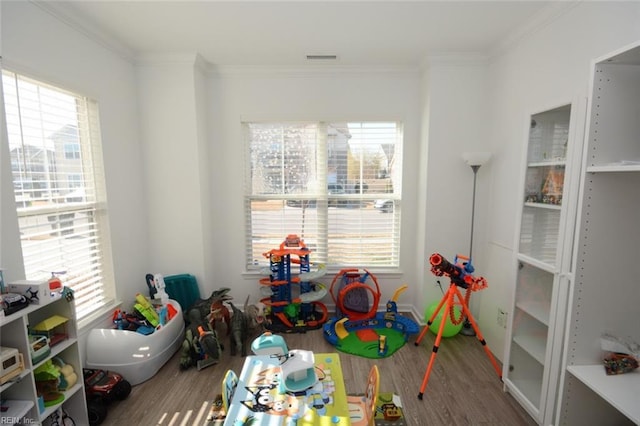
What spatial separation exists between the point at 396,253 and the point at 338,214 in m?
0.84

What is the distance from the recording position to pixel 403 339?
276cm

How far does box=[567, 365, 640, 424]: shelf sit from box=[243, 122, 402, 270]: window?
1923mm

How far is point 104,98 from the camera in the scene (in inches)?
96.0

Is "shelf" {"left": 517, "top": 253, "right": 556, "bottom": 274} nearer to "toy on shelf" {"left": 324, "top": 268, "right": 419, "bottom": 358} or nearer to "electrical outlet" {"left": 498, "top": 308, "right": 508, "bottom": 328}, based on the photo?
"electrical outlet" {"left": 498, "top": 308, "right": 508, "bottom": 328}

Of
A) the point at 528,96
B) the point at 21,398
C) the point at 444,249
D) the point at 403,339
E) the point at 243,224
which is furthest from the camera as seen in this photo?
the point at 243,224

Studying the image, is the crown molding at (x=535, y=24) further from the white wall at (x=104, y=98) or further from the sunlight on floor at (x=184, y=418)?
the sunlight on floor at (x=184, y=418)

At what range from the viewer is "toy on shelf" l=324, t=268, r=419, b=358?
2.65 metres

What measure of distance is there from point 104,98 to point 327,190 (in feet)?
7.36

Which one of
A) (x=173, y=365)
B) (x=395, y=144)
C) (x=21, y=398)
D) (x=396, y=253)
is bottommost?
(x=173, y=365)

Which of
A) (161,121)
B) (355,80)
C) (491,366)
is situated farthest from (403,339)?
(161,121)

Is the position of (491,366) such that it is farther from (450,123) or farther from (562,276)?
(450,123)

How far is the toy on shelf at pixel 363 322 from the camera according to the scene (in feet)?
8.70

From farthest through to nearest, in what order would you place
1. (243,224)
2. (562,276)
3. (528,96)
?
1. (243,224)
2. (528,96)
3. (562,276)

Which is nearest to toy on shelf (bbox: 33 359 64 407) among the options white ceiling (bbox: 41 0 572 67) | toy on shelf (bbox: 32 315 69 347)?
toy on shelf (bbox: 32 315 69 347)
